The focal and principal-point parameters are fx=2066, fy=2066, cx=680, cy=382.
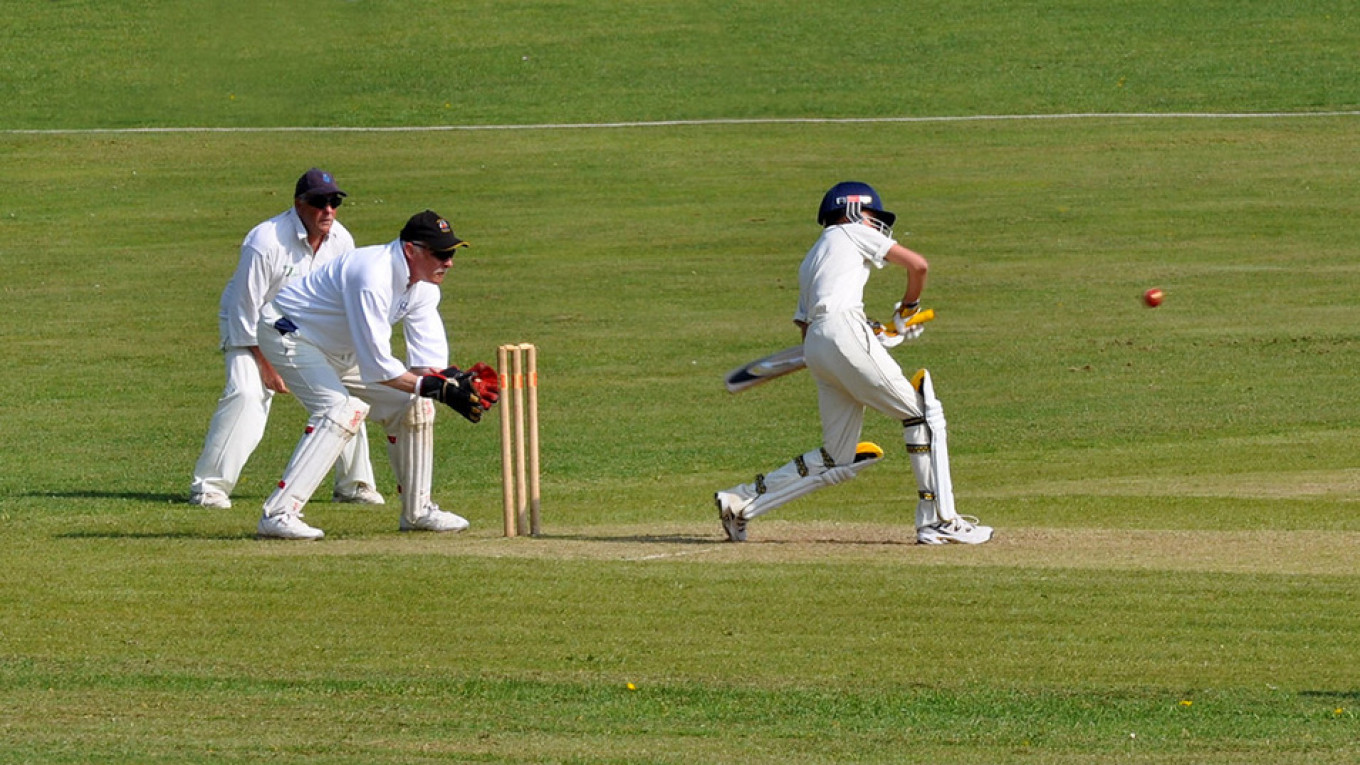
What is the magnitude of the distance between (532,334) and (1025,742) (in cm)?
1727

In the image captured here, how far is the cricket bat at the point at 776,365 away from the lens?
39.5 ft

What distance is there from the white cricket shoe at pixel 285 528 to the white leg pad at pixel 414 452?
2.07 feet

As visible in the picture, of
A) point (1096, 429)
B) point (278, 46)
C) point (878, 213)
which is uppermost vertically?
point (278, 46)

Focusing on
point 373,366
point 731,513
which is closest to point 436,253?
point 373,366

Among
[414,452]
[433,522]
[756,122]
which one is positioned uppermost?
[756,122]

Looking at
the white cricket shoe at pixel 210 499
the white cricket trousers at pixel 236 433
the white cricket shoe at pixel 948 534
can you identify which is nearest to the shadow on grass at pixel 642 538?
the white cricket shoe at pixel 948 534

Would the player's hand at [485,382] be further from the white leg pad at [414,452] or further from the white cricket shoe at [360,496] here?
the white cricket shoe at [360,496]

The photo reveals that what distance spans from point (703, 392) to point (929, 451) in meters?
9.39

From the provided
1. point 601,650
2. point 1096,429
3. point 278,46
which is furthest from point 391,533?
point 278,46

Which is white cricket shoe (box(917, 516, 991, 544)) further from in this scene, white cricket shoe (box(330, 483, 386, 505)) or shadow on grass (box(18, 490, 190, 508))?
shadow on grass (box(18, 490, 190, 508))

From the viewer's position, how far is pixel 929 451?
39.0ft

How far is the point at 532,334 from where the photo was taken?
24906 mm

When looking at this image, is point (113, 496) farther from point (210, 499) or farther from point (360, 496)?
point (360, 496)

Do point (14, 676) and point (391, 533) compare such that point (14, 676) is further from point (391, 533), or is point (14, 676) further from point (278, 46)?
point (278, 46)
